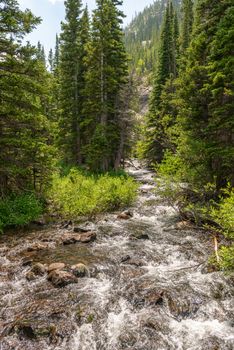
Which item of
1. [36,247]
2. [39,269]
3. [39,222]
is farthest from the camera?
[39,222]

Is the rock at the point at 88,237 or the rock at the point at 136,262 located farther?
the rock at the point at 88,237

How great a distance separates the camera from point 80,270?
9438 millimetres

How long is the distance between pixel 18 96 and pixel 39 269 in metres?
8.42

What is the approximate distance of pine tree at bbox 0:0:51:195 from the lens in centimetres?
1302

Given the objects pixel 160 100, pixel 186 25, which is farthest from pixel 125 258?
pixel 186 25

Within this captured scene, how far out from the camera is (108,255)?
11055 mm

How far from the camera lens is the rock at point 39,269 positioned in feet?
30.6

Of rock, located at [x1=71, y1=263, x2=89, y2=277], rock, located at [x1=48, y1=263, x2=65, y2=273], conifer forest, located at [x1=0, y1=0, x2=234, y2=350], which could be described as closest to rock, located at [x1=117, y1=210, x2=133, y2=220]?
conifer forest, located at [x1=0, y1=0, x2=234, y2=350]

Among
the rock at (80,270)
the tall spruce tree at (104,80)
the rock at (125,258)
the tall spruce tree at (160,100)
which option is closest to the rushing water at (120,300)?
the rock at (125,258)

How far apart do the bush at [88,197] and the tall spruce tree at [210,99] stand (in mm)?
4629

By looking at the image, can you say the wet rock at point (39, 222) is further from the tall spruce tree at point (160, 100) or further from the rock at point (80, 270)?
the tall spruce tree at point (160, 100)

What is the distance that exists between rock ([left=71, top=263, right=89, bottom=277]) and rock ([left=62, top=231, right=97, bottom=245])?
269 centimetres

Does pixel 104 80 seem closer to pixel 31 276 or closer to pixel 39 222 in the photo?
pixel 39 222

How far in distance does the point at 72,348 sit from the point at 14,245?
263 inches
